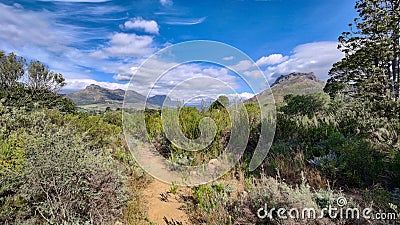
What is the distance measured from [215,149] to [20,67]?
749 inches

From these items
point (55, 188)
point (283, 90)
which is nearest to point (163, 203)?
point (55, 188)

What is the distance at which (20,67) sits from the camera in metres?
17.1

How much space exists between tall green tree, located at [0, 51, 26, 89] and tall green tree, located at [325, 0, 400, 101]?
2134 cm

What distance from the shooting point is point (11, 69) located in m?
16.6

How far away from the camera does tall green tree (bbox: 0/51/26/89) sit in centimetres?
1612

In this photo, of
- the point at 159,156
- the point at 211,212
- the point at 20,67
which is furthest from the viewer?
the point at 20,67

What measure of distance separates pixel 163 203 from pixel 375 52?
48.5 feet

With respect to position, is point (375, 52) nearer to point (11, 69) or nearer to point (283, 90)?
point (283, 90)

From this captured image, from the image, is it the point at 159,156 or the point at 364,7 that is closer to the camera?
the point at 159,156

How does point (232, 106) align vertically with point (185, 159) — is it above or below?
above

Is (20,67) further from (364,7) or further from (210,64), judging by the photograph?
(364,7)

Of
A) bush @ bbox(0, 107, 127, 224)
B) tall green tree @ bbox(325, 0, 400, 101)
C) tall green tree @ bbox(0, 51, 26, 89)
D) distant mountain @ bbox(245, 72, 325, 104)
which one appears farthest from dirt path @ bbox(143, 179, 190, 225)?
tall green tree @ bbox(0, 51, 26, 89)

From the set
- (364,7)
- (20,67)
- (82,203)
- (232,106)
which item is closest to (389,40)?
(364,7)

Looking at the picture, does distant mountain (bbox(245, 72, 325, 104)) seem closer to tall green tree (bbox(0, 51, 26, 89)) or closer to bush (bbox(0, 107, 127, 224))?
bush (bbox(0, 107, 127, 224))
